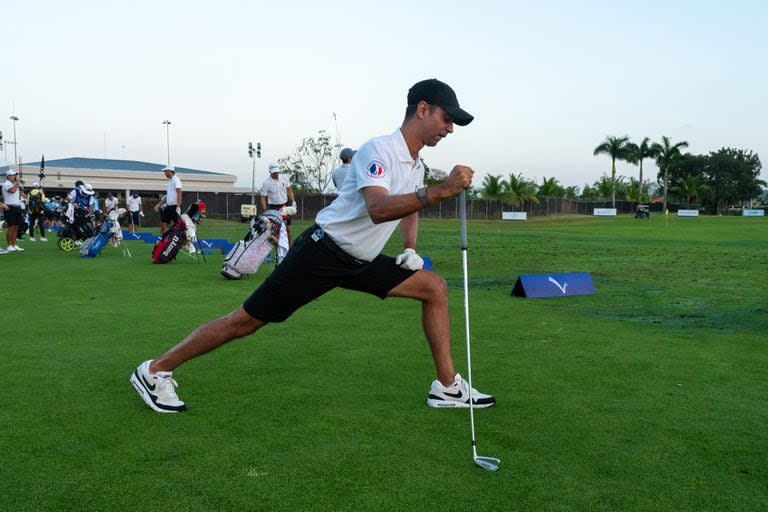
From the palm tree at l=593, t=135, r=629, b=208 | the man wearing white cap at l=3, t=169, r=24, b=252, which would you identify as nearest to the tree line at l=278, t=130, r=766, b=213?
the palm tree at l=593, t=135, r=629, b=208

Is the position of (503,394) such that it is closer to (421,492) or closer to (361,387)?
(361,387)

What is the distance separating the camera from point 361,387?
16.3ft

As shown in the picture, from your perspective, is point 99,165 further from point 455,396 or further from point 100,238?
point 455,396

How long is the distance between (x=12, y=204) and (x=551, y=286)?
47.1 feet

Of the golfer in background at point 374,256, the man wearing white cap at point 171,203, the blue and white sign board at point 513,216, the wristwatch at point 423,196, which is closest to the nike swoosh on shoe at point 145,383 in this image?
the golfer in background at point 374,256

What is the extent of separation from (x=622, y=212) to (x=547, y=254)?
7685cm

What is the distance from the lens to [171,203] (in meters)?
16.6

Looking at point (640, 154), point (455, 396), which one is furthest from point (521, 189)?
point (455, 396)

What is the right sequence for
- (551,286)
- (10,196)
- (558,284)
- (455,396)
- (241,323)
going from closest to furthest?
1. (241,323)
2. (455,396)
3. (551,286)
4. (558,284)
5. (10,196)

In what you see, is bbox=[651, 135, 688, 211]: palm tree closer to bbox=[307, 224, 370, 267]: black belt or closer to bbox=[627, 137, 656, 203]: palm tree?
bbox=[627, 137, 656, 203]: palm tree

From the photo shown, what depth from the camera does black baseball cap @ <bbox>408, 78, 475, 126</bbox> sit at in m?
3.97

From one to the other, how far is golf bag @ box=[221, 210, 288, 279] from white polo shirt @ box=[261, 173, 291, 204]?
8.45 feet

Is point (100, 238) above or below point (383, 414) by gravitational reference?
above

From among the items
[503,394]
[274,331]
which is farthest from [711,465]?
[274,331]
